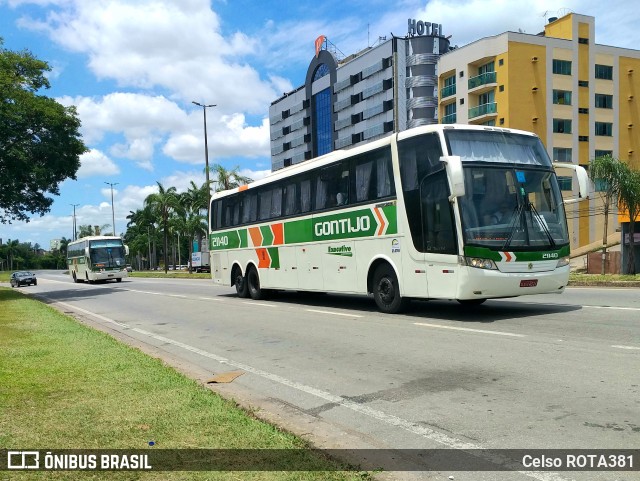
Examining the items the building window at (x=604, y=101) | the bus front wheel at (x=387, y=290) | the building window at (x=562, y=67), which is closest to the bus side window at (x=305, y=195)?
the bus front wheel at (x=387, y=290)

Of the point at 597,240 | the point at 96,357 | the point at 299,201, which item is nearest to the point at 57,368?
the point at 96,357

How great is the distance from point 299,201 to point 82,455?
39.6ft

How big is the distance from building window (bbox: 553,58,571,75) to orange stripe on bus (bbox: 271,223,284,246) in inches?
1920

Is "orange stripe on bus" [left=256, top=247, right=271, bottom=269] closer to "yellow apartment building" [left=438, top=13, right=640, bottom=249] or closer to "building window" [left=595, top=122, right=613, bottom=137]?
"yellow apartment building" [left=438, top=13, right=640, bottom=249]

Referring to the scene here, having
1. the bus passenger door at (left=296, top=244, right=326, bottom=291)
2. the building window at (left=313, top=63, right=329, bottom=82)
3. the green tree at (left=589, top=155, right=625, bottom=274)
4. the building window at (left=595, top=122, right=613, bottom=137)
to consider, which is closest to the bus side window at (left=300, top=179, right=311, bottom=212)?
the bus passenger door at (left=296, top=244, right=326, bottom=291)

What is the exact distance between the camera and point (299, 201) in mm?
15891

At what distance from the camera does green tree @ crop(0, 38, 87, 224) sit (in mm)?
24047

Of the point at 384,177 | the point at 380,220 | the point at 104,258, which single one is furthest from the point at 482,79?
the point at 380,220

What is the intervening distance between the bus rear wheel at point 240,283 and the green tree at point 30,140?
11.0 m

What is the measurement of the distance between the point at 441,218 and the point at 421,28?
6439cm

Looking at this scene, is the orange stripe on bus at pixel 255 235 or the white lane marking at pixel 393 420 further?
the orange stripe on bus at pixel 255 235

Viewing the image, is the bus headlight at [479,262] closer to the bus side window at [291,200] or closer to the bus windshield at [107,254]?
the bus side window at [291,200]

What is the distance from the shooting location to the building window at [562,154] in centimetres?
5562

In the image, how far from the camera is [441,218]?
1089cm
